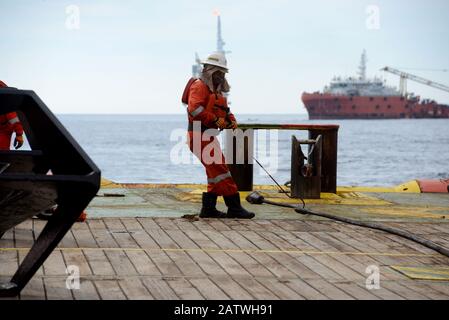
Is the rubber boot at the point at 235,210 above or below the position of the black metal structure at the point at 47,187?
below

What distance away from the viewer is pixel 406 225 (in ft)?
30.2

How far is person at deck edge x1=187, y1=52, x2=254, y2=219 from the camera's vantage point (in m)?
9.13

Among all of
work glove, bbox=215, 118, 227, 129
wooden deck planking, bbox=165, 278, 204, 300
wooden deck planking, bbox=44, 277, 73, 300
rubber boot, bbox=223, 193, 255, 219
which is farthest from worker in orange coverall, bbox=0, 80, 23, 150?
wooden deck planking, bbox=165, 278, 204, 300

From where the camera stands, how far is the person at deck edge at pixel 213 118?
9133mm

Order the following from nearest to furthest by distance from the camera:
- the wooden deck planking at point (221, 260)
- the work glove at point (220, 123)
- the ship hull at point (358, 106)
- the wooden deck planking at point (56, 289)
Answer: the wooden deck planking at point (56, 289)
the wooden deck planking at point (221, 260)
the work glove at point (220, 123)
the ship hull at point (358, 106)

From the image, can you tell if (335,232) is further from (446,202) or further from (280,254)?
(446,202)

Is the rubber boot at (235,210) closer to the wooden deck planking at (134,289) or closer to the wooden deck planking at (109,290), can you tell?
the wooden deck planking at (134,289)

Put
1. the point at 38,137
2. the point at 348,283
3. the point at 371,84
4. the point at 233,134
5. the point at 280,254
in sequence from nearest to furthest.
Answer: the point at 38,137 → the point at 348,283 → the point at 280,254 → the point at 233,134 → the point at 371,84

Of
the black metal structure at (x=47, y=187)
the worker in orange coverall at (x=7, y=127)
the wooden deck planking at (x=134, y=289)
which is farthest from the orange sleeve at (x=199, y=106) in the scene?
the black metal structure at (x=47, y=187)

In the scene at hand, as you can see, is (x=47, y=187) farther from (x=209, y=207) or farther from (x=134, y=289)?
(x=209, y=207)

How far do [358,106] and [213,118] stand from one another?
4705 inches
